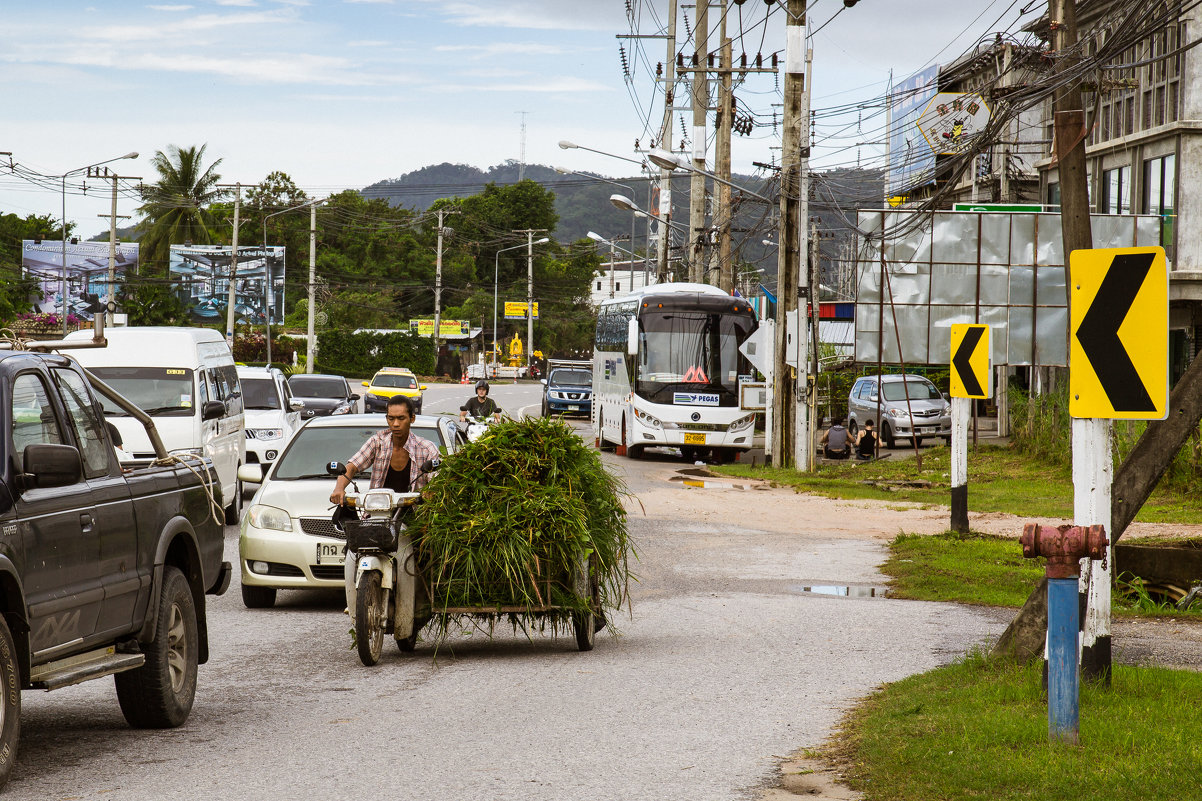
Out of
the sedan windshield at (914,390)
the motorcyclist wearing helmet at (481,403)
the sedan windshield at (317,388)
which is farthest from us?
the sedan windshield at (914,390)

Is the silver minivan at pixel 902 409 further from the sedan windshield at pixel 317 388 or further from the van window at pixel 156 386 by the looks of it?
the van window at pixel 156 386

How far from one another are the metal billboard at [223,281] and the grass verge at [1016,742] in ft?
259

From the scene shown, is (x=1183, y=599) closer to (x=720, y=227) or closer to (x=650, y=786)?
(x=650, y=786)

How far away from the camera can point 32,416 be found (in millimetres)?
6691

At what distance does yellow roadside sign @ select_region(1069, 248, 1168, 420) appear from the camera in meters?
6.71

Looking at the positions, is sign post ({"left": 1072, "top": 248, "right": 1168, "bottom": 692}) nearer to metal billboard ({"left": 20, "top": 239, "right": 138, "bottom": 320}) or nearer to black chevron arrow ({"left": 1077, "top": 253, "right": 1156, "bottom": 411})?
black chevron arrow ({"left": 1077, "top": 253, "right": 1156, "bottom": 411})

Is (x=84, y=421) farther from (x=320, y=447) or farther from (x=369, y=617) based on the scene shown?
(x=320, y=447)

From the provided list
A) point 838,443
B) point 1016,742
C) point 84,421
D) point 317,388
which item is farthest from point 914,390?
point 84,421

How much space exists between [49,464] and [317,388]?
30.0m

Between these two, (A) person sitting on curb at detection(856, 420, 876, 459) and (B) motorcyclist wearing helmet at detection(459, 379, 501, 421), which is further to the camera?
(A) person sitting on curb at detection(856, 420, 876, 459)

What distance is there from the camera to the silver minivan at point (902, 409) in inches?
1464

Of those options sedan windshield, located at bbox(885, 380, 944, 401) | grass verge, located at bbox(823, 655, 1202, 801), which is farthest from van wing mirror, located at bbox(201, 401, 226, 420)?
sedan windshield, located at bbox(885, 380, 944, 401)

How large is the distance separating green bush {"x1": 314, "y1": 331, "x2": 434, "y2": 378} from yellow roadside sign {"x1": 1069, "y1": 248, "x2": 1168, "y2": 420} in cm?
8866

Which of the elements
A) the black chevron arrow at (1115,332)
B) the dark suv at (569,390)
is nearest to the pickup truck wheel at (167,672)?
the black chevron arrow at (1115,332)
